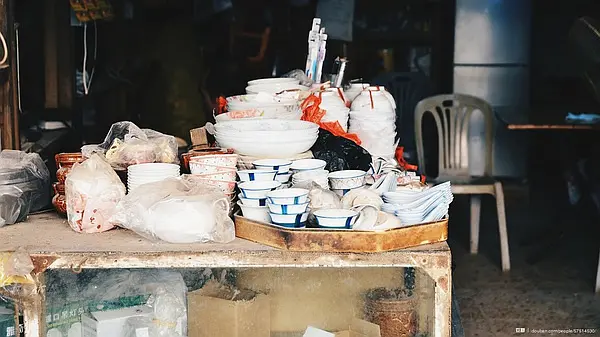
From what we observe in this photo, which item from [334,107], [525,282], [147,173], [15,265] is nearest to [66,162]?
[147,173]

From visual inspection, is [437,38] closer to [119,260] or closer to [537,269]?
[537,269]

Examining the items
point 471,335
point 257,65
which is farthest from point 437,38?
point 471,335

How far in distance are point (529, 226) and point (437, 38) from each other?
8.17 ft

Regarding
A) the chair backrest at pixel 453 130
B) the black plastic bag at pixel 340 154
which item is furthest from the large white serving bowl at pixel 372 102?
the chair backrest at pixel 453 130

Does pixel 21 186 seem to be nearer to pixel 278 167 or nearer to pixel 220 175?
pixel 220 175

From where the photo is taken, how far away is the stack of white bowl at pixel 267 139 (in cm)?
277

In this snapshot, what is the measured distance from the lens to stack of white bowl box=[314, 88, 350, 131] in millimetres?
3252

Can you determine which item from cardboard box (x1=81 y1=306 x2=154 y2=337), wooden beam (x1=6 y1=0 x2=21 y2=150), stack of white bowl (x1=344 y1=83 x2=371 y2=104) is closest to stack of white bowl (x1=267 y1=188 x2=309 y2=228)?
cardboard box (x1=81 y1=306 x2=154 y2=337)

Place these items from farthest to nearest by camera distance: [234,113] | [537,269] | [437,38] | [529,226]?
[437,38], [529,226], [537,269], [234,113]

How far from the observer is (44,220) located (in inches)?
109

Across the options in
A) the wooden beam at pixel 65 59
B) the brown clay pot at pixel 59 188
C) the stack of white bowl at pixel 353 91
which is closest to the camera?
the brown clay pot at pixel 59 188

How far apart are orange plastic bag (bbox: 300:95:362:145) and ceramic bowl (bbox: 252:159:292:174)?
53cm

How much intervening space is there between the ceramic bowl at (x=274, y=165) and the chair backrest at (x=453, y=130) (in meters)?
2.99

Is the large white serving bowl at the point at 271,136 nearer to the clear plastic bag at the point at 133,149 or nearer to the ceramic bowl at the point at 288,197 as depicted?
the clear plastic bag at the point at 133,149
